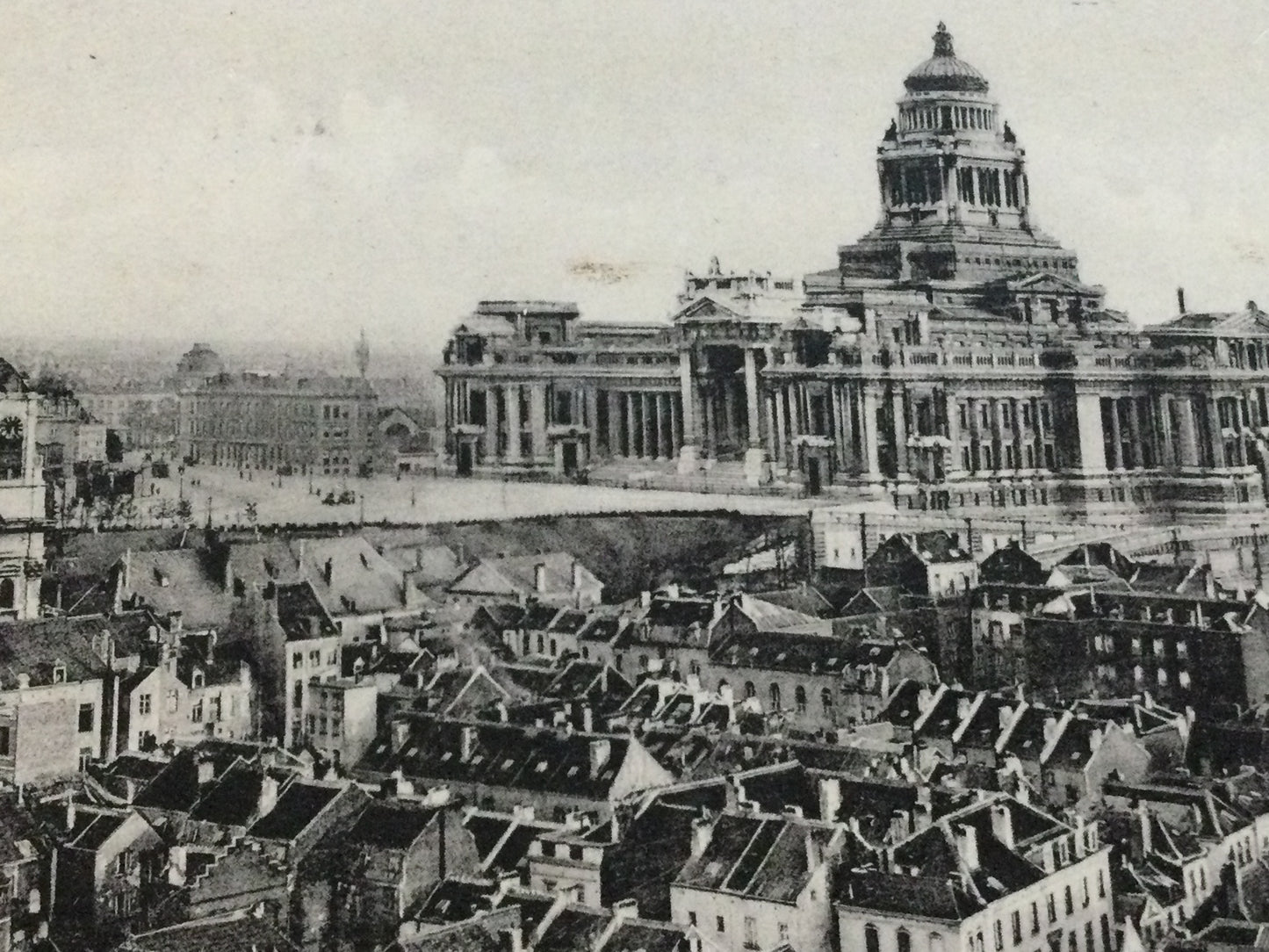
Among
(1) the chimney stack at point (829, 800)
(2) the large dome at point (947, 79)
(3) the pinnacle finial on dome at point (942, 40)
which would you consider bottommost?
(1) the chimney stack at point (829, 800)

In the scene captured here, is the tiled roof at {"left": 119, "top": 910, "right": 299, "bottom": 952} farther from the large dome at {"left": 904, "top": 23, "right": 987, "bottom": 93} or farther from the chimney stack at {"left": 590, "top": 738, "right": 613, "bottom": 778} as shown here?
the large dome at {"left": 904, "top": 23, "right": 987, "bottom": 93}

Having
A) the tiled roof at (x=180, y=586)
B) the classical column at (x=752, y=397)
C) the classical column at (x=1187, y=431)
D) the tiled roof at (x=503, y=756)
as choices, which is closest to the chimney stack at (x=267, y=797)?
the tiled roof at (x=503, y=756)

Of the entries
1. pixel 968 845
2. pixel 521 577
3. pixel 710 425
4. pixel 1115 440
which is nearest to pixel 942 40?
pixel 521 577

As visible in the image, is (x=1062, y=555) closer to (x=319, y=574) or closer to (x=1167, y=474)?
(x=1167, y=474)

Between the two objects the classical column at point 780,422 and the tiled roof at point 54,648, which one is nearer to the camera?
the tiled roof at point 54,648

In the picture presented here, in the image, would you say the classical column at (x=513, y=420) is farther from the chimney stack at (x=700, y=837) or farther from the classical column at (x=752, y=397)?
the chimney stack at (x=700, y=837)
